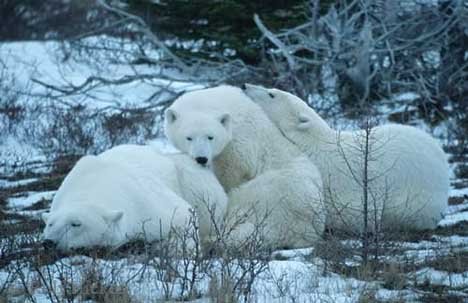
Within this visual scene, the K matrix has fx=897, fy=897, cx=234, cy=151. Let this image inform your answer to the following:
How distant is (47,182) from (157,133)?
249 cm

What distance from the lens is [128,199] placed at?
4.98 metres

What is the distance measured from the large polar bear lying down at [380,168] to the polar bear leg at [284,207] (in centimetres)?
22

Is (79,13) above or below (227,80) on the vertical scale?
above

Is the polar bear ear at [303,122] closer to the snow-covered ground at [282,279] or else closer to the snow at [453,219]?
the snow at [453,219]

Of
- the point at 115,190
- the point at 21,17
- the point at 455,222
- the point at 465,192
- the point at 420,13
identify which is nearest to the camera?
the point at 115,190

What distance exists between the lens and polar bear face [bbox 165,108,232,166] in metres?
5.80

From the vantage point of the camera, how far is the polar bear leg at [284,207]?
225 inches

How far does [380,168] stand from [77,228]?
2.40 metres

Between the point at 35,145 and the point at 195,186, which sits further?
the point at 35,145

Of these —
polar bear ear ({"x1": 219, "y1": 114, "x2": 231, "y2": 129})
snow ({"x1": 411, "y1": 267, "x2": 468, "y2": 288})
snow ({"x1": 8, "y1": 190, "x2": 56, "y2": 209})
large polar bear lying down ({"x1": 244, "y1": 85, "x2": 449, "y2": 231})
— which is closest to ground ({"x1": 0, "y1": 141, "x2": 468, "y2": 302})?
snow ({"x1": 411, "y1": 267, "x2": 468, "y2": 288})

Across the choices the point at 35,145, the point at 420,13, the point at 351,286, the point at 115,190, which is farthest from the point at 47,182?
the point at 420,13

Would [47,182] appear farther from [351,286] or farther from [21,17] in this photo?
[21,17]

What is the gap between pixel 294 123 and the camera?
21.3 feet

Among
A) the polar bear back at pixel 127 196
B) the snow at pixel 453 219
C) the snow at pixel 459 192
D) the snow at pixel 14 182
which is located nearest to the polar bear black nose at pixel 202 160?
the polar bear back at pixel 127 196
